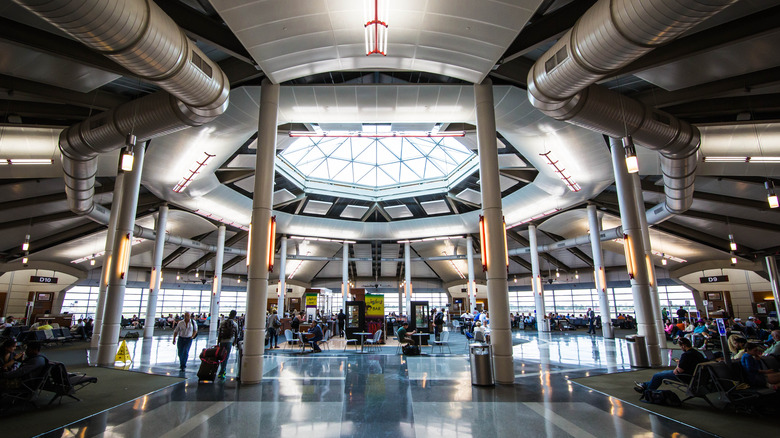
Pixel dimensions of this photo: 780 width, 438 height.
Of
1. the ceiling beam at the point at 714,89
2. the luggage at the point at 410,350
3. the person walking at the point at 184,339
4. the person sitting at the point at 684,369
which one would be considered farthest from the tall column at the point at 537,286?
the person walking at the point at 184,339

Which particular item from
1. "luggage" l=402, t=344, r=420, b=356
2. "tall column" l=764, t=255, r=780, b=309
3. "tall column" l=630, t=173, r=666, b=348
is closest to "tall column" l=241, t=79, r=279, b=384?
"luggage" l=402, t=344, r=420, b=356

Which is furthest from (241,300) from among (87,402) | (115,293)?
(87,402)

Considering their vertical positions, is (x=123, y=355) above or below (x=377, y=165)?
below

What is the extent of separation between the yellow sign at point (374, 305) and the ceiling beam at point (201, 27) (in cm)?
1380

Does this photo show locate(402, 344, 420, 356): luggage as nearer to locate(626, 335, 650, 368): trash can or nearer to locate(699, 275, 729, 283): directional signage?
locate(626, 335, 650, 368): trash can

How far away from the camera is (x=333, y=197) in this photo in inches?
1025

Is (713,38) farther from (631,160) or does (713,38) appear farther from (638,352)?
(638,352)

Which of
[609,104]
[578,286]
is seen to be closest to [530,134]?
[609,104]

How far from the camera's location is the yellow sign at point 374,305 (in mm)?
19531

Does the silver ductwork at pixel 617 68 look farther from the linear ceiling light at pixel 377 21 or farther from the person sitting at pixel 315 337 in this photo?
the person sitting at pixel 315 337

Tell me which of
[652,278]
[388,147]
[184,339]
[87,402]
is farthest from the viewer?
[388,147]

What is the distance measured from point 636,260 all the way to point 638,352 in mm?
2837

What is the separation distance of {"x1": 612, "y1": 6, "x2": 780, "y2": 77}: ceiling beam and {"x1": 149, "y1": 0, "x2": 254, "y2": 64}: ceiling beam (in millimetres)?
9209

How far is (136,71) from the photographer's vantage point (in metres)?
6.41
